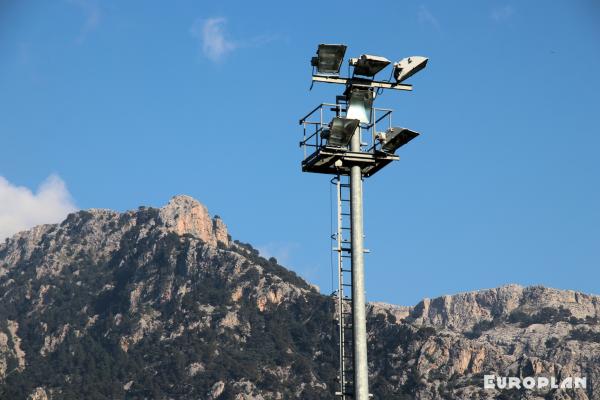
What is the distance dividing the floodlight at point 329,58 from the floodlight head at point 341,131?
138 cm

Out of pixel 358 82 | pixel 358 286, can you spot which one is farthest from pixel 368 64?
pixel 358 286

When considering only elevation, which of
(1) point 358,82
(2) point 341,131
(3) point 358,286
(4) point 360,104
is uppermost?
(1) point 358,82

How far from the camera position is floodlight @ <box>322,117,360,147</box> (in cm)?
2506

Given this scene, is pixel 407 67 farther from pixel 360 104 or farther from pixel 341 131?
pixel 341 131

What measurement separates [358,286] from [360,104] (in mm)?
4014

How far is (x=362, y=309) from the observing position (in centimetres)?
2458

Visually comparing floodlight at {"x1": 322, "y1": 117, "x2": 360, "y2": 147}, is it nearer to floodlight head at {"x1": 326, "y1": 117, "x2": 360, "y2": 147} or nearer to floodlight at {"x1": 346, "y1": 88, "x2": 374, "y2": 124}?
floodlight head at {"x1": 326, "y1": 117, "x2": 360, "y2": 147}

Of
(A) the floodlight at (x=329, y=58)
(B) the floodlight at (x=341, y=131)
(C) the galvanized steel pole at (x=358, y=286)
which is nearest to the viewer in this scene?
(C) the galvanized steel pole at (x=358, y=286)

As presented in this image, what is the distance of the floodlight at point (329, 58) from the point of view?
25.8 metres

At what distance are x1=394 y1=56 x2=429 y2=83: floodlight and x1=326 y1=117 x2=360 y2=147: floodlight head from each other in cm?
164

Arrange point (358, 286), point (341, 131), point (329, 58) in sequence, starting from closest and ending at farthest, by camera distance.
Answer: point (358, 286) < point (341, 131) < point (329, 58)

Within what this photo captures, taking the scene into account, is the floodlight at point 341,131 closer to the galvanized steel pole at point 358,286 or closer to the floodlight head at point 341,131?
the floodlight head at point 341,131

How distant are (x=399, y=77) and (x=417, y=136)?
141cm

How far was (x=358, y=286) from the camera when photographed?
2472cm
